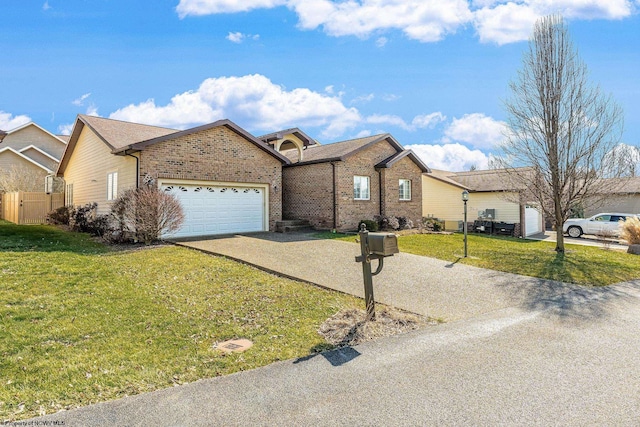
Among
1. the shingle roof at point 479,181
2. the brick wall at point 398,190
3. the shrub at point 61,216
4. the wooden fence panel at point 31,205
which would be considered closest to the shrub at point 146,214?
the shrub at point 61,216

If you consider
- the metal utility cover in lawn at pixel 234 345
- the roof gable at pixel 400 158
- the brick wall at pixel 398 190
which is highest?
the roof gable at pixel 400 158

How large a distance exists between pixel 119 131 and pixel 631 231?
22.4 metres

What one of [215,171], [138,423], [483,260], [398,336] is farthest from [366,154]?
[138,423]

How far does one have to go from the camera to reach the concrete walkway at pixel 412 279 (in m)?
6.93

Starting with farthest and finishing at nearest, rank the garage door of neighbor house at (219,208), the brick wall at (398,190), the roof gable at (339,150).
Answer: the brick wall at (398,190) → the roof gable at (339,150) → the garage door of neighbor house at (219,208)

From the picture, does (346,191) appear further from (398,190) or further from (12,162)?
(12,162)

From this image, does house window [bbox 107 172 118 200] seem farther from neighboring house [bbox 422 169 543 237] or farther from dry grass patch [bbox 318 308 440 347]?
neighboring house [bbox 422 169 543 237]

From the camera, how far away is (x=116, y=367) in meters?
4.06

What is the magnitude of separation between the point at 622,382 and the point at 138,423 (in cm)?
457

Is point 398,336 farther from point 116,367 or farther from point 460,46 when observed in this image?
point 460,46

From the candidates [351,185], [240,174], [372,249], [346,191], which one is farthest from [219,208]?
[372,249]

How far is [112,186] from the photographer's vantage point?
629 inches

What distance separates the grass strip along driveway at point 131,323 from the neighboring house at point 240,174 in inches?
214

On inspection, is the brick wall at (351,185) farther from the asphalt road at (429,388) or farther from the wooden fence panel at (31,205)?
the wooden fence panel at (31,205)
